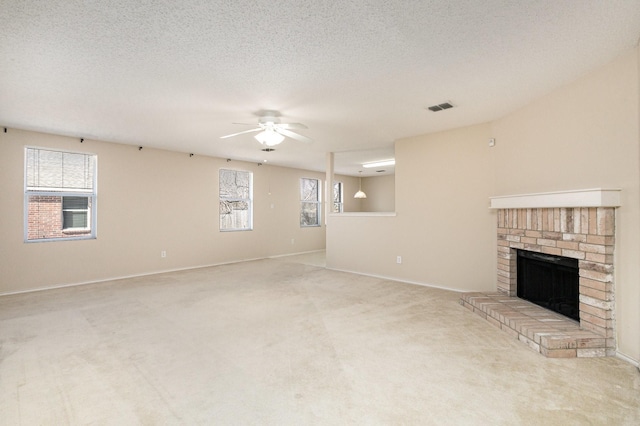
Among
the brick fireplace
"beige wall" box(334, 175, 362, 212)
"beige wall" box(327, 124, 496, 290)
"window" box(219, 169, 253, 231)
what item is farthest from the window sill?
"beige wall" box(334, 175, 362, 212)

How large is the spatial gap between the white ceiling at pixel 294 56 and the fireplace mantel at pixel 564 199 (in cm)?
103

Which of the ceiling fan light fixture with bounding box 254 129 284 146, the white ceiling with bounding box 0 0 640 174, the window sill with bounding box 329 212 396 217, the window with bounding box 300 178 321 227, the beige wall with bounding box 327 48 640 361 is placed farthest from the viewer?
the window with bounding box 300 178 321 227

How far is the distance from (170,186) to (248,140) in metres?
2.00

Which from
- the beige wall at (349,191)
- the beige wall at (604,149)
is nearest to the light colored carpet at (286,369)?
the beige wall at (604,149)

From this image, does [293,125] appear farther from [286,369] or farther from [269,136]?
[286,369]

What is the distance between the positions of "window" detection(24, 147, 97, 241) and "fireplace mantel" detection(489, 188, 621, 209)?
19.8ft

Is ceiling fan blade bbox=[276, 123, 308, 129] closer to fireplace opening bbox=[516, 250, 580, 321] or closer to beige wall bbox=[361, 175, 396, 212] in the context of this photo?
fireplace opening bbox=[516, 250, 580, 321]

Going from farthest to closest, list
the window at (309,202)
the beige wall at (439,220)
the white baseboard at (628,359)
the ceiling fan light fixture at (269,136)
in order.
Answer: the window at (309,202), the beige wall at (439,220), the ceiling fan light fixture at (269,136), the white baseboard at (628,359)

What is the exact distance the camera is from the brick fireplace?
2.46m

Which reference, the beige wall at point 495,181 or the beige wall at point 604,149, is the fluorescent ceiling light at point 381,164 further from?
the beige wall at point 604,149

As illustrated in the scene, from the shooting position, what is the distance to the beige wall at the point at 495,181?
240 centimetres

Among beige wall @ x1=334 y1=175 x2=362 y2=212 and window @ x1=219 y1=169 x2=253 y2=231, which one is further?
beige wall @ x1=334 y1=175 x2=362 y2=212

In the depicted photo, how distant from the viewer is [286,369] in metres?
2.24

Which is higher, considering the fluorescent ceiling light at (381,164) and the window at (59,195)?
the fluorescent ceiling light at (381,164)
